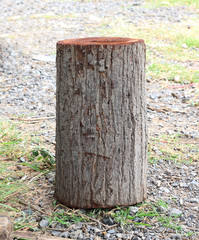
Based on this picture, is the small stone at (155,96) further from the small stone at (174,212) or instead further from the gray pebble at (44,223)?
the gray pebble at (44,223)

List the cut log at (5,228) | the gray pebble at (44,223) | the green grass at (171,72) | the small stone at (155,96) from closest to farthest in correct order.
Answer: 1. the cut log at (5,228)
2. the gray pebble at (44,223)
3. the small stone at (155,96)
4. the green grass at (171,72)

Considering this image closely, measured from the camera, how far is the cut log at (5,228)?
1.84 metres

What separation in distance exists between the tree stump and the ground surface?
22cm

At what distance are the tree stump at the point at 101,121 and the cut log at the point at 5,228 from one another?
0.60 metres

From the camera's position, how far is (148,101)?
484 centimetres

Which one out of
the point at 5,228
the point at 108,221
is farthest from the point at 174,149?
the point at 5,228

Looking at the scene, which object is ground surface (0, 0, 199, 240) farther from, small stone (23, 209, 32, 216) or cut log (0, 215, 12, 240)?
cut log (0, 215, 12, 240)

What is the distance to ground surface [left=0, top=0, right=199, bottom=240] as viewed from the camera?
2.35 meters

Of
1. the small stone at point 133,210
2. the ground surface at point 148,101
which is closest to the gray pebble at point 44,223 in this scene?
the ground surface at point 148,101

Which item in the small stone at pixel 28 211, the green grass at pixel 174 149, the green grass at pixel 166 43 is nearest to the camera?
the small stone at pixel 28 211

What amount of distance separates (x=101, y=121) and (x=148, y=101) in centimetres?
267

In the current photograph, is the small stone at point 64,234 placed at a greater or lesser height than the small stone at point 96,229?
greater

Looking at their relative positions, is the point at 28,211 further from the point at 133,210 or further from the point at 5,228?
the point at 133,210

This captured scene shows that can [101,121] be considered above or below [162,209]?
above
